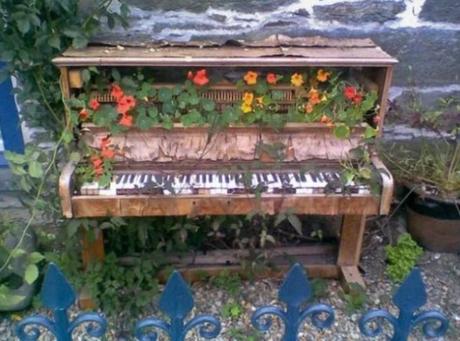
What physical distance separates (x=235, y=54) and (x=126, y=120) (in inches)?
23.4

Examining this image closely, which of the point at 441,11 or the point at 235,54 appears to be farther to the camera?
the point at 441,11

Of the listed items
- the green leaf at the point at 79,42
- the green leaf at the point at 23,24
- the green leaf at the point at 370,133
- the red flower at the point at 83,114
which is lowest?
the green leaf at the point at 370,133

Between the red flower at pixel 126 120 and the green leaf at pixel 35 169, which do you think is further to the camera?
the red flower at pixel 126 120

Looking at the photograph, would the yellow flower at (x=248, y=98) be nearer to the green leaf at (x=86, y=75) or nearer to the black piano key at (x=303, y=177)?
the black piano key at (x=303, y=177)

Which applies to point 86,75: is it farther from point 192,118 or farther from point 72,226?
point 72,226

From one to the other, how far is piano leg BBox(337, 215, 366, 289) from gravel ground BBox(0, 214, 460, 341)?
0.31 ft

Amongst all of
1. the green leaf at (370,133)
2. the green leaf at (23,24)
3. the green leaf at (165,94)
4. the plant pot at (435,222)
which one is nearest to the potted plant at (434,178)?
the plant pot at (435,222)

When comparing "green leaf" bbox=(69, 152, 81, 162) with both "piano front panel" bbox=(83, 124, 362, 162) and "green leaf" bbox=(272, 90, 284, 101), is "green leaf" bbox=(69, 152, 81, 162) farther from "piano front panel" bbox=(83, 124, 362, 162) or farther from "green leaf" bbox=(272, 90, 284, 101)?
"green leaf" bbox=(272, 90, 284, 101)

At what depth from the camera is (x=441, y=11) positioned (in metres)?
3.04

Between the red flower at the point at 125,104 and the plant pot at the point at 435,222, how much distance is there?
69.4 inches

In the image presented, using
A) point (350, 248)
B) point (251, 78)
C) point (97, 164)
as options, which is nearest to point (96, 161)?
point (97, 164)

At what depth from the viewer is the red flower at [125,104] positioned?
2.44m

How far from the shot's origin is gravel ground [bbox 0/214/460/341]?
257 centimetres

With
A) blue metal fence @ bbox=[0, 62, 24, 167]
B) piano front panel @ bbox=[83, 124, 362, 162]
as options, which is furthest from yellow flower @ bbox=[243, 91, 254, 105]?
blue metal fence @ bbox=[0, 62, 24, 167]
